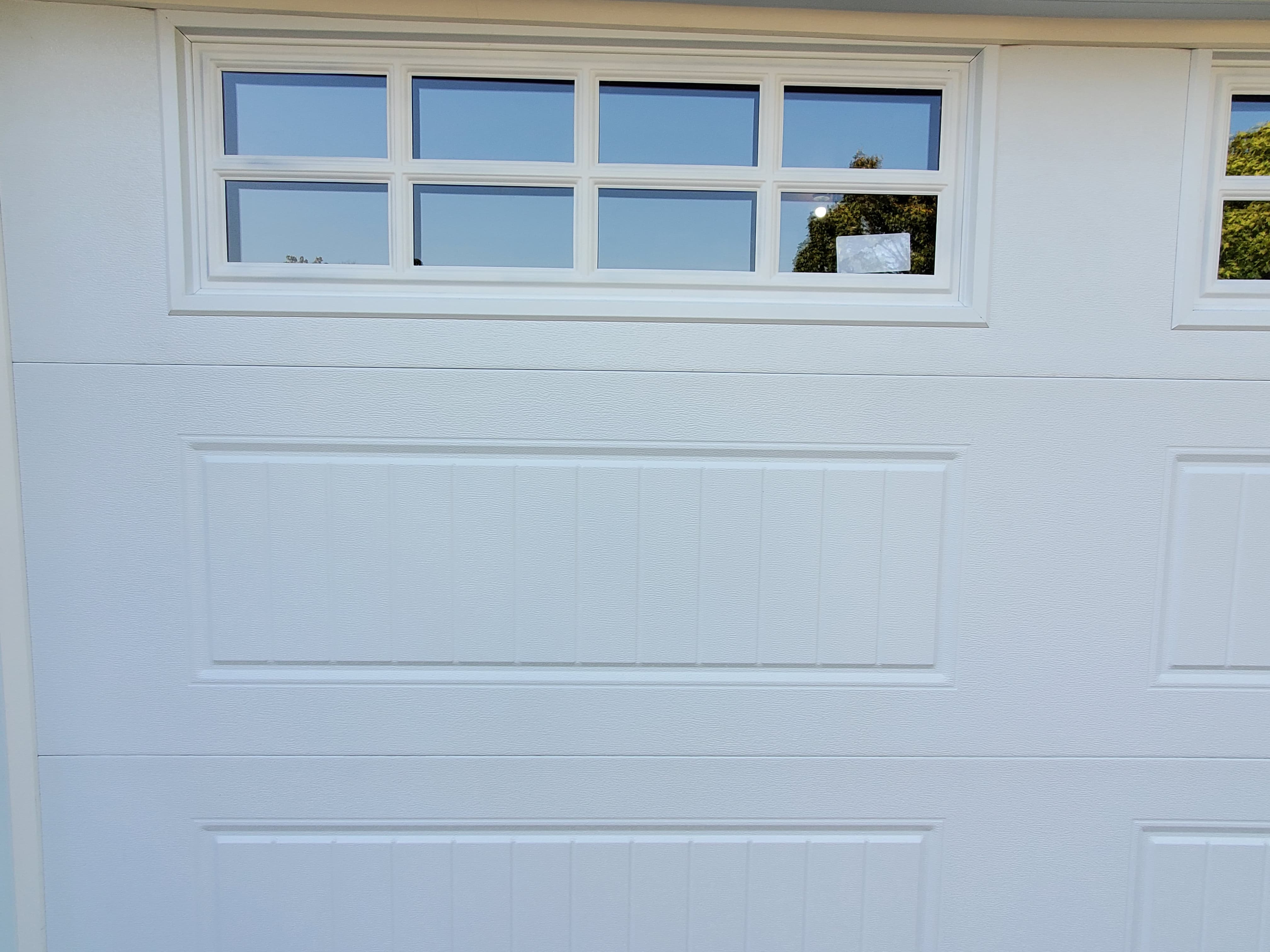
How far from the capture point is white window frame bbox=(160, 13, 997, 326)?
4.12ft

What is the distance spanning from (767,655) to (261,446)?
3.73ft

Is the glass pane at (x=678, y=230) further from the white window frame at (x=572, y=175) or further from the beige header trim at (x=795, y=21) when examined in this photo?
Result: the beige header trim at (x=795, y=21)

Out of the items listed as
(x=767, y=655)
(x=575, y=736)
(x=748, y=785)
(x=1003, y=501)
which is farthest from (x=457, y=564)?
(x=1003, y=501)

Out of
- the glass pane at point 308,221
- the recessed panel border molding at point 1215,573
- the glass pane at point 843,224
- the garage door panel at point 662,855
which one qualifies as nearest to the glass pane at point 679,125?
the glass pane at point 843,224

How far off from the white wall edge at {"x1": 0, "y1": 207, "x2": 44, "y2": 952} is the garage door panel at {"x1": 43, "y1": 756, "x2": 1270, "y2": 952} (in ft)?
0.14

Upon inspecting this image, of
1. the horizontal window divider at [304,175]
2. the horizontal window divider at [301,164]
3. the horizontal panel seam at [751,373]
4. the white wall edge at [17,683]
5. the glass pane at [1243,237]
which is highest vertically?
the horizontal window divider at [301,164]

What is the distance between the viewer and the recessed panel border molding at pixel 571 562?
51.4 inches

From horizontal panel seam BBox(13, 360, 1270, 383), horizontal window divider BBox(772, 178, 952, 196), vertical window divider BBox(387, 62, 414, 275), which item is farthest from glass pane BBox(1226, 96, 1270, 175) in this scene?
vertical window divider BBox(387, 62, 414, 275)

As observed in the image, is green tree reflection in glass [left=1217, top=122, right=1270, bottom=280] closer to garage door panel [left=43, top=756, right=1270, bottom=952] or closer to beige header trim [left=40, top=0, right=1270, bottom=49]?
beige header trim [left=40, top=0, right=1270, bottom=49]

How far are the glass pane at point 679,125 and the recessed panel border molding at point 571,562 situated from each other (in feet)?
2.03

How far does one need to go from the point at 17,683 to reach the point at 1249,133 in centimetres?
280

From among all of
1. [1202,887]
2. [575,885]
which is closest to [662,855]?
[575,885]

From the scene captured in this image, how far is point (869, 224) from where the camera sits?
1366mm

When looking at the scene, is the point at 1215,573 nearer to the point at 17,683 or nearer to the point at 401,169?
the point at 401,169
